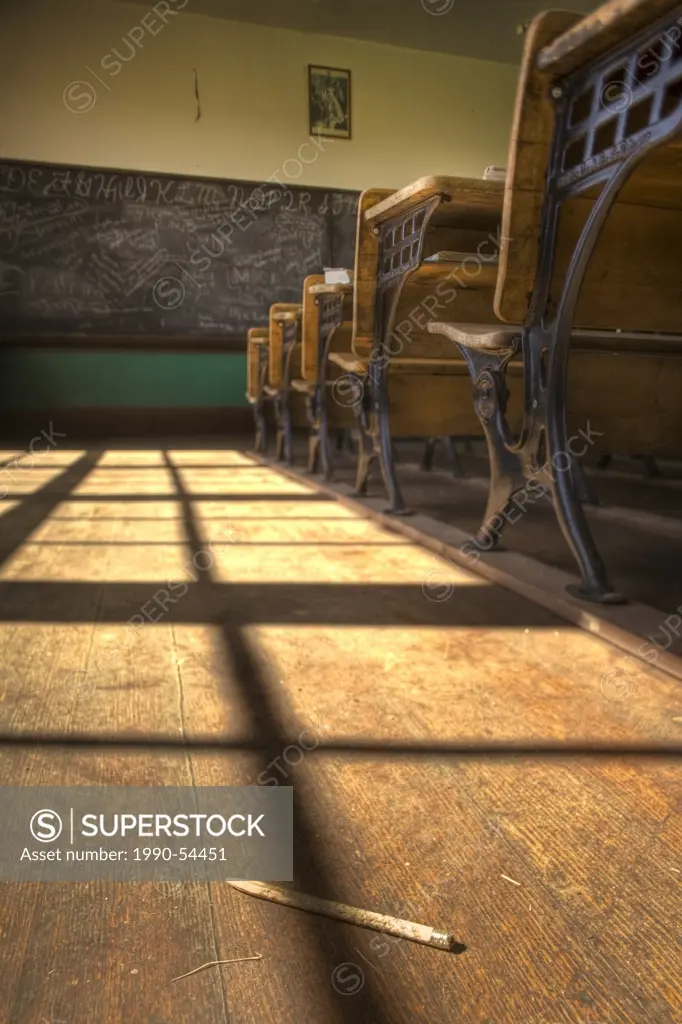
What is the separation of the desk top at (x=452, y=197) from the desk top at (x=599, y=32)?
476 millimetres

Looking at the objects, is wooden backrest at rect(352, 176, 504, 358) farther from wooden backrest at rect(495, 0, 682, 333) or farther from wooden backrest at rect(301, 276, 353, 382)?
wooden backrest at rect(495, 0, 682, 333)

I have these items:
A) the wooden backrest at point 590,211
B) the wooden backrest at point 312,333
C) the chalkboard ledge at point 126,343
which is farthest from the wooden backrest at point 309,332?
the chalkboard ledge at point 126,343

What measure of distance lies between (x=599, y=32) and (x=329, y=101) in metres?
7.60

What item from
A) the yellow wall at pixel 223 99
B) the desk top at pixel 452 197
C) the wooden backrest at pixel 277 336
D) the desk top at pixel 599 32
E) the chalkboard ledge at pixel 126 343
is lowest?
the chalkboard ledge at pixel 126 343

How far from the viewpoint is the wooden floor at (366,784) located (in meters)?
0.52

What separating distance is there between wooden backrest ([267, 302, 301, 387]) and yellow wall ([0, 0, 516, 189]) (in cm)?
438

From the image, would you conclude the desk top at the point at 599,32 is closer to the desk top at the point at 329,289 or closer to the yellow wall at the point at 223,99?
the desk top at the point at 329,289

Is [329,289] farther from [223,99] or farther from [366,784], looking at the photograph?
[223,99]

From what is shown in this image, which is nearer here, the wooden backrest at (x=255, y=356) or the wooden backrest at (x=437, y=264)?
the wooden backrest at (x=437, y=264)

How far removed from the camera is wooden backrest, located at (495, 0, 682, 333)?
49.6 inches

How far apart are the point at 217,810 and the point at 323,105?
8.46 meters

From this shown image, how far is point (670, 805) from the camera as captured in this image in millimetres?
755

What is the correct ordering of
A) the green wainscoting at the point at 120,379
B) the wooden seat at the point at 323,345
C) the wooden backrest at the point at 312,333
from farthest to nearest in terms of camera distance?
the green wainscoting at the point at 120,379, the wooden backrest at the point at 312,333, the wooden seat at the point at 323,345

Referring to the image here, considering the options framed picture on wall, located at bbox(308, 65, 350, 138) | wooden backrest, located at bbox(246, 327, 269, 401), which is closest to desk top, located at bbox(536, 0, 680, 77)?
wooden backrest, located at bbox(246, 327, 269, 401)
